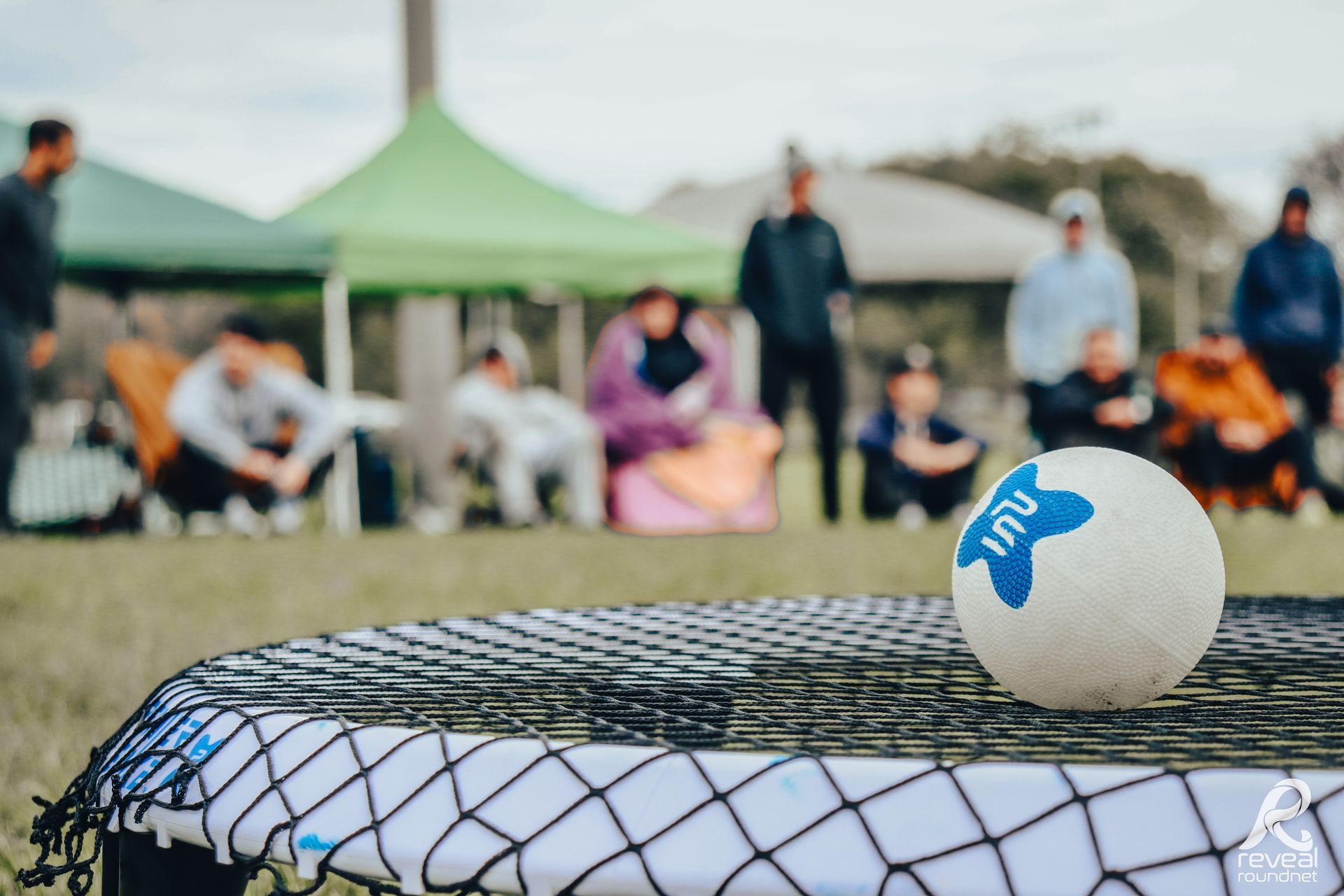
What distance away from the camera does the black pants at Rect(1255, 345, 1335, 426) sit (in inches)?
311

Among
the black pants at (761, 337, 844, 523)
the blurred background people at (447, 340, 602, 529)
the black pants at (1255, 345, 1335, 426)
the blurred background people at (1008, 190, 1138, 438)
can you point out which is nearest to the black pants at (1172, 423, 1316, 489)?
the black pants at (1255, 345, 1335, 426)

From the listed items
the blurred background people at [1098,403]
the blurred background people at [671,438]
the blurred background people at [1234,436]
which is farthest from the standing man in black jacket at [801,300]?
the blurred background people at [1234,436]

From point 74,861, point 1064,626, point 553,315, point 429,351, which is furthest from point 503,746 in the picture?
point 553,315

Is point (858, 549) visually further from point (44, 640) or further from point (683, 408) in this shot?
point (44, 640)

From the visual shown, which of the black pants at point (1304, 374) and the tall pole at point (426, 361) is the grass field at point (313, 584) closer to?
the black pants at point (1304, 374)

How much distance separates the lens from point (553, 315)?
25.1m

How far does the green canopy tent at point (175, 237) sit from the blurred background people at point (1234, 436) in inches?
206

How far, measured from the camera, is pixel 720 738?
121cm

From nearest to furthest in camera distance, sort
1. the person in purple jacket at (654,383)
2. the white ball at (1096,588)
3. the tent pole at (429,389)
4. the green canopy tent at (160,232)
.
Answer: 1. the white ball at (1096,588)
2. the person in purple jacket at (654,383)
3. the green canopy tent at (160,232)
4. the tent pole at (429,389)

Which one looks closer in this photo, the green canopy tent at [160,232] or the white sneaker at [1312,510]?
the white sneaker at [1312,510]

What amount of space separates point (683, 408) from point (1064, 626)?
249 inches

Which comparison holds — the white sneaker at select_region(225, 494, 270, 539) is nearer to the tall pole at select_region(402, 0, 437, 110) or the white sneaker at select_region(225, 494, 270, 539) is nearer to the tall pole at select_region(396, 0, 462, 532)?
the tall pole at select_region(396, 0, 462, 532)

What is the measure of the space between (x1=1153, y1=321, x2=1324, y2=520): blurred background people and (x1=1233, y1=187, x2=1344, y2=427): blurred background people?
0.17m

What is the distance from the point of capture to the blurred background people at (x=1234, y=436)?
26.3ft
